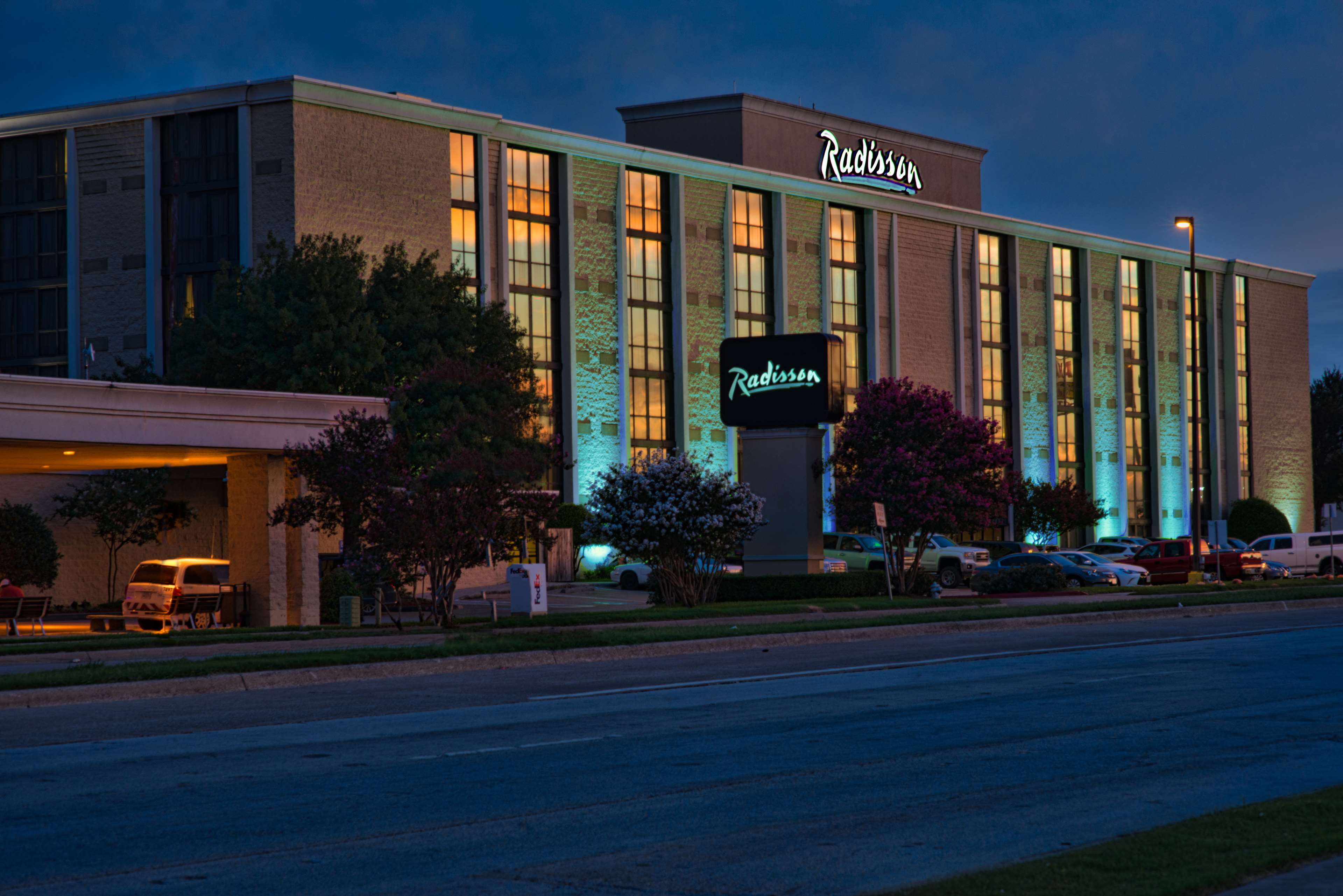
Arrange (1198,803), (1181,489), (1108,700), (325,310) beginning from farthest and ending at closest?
1. (1181,489)
2. (325,310)
3. (1108,700)
4. (1198,803)

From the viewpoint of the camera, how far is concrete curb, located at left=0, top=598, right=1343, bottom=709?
675 inches

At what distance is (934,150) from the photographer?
284 ft

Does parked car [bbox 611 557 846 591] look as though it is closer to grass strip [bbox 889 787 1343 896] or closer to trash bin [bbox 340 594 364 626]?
trash bin [bbox 340 594 364 626]

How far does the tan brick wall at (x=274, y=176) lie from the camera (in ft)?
184

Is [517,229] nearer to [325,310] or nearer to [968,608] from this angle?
[325,310]

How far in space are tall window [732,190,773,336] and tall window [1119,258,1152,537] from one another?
91.8 ft

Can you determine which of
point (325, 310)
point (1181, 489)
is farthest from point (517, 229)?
point (1181, 489)

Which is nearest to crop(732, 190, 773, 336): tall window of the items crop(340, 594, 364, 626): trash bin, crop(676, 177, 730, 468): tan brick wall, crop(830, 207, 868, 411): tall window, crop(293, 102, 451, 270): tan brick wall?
crop(676, 177, 730, 468): tan brick wall

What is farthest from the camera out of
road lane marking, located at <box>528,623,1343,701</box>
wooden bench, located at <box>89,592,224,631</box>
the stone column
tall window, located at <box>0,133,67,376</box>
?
tall window, located at <box>0,133,67,376</box>

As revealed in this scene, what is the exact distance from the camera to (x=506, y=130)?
210 feet

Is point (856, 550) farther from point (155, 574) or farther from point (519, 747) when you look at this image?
point (519, 747)

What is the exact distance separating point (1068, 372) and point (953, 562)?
39926mm

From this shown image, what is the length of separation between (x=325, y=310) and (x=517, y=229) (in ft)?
66.7

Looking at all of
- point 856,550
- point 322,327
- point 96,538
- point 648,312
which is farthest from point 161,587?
point 648,312
